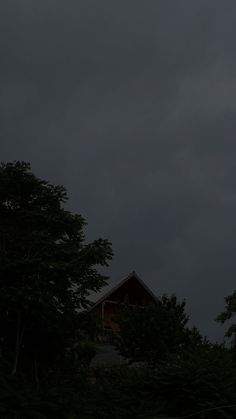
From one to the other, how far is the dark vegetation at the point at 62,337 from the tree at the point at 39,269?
0.03 m

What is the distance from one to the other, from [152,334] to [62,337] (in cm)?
792

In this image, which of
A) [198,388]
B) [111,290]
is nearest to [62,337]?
[198,388]

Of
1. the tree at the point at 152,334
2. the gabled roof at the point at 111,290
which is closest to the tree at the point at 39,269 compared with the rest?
the tree at the point at 152,334

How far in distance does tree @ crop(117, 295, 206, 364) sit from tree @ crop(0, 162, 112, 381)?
7229mm

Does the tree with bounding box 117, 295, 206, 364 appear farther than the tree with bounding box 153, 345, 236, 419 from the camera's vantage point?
Yes

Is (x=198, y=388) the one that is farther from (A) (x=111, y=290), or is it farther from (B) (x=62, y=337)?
(A) (x=111, y=290)

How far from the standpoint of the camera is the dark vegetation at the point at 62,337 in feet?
51.1

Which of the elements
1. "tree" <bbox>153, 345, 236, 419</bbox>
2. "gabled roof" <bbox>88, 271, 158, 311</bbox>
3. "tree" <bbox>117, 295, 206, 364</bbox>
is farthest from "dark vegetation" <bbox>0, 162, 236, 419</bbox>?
"gabled roof" <bbox>88, 271, 158, 311</bbox>

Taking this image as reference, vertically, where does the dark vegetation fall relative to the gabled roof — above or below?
below

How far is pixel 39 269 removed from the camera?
17.0 metres

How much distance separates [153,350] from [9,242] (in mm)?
9729

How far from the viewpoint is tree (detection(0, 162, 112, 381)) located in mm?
16969

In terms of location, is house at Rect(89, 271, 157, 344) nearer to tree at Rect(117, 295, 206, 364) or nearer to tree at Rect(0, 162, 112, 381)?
tree at Rect(117, 295, 206, 364)

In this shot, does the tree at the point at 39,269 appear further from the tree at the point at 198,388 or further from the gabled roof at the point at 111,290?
the gabled roof at the point at 111,290
